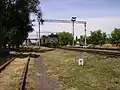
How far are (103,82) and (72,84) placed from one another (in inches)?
60.4

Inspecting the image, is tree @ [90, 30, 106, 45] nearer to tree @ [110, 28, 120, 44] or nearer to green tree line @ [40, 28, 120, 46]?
green tree line @ [40, 28, 120, 46]

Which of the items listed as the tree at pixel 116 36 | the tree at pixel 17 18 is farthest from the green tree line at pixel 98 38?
the tree at pixel 17 18

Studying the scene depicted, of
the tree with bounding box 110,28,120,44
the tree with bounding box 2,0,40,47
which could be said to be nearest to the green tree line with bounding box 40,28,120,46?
the tree with bounding box 110,28,120,44

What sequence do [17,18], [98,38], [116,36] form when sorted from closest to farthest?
1. [17,18]
2. [116,36]
3. [98,38]

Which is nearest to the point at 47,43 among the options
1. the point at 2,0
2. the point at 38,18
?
the point at 38,18

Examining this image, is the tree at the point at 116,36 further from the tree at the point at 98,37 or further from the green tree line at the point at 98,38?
the tree at the point at 98,37

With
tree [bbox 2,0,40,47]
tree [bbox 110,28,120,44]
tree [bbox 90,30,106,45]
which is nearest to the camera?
tree [bbox 2,0,40,47]

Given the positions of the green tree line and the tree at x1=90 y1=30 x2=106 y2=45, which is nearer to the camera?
the green tree line

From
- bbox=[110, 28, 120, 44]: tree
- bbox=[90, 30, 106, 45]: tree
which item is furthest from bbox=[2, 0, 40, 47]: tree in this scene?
bbox=[90, 30, 106, 45]: tree

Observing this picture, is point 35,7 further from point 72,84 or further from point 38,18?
point 72,84

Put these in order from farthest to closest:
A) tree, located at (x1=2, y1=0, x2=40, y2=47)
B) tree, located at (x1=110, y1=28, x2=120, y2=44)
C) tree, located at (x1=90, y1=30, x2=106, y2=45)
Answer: tree, located at (x1=90, y1=30, x2=106, y2=45) → tree, located at (x1=110, y1=28, x2=120, y2=44) → tree, located at (x1=2, y1=0, x2=40, y2=47)

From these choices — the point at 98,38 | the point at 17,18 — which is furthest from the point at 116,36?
the point at 17,18

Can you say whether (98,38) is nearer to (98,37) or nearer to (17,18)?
(98,37)

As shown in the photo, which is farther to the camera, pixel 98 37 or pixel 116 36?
pixel 98 37
